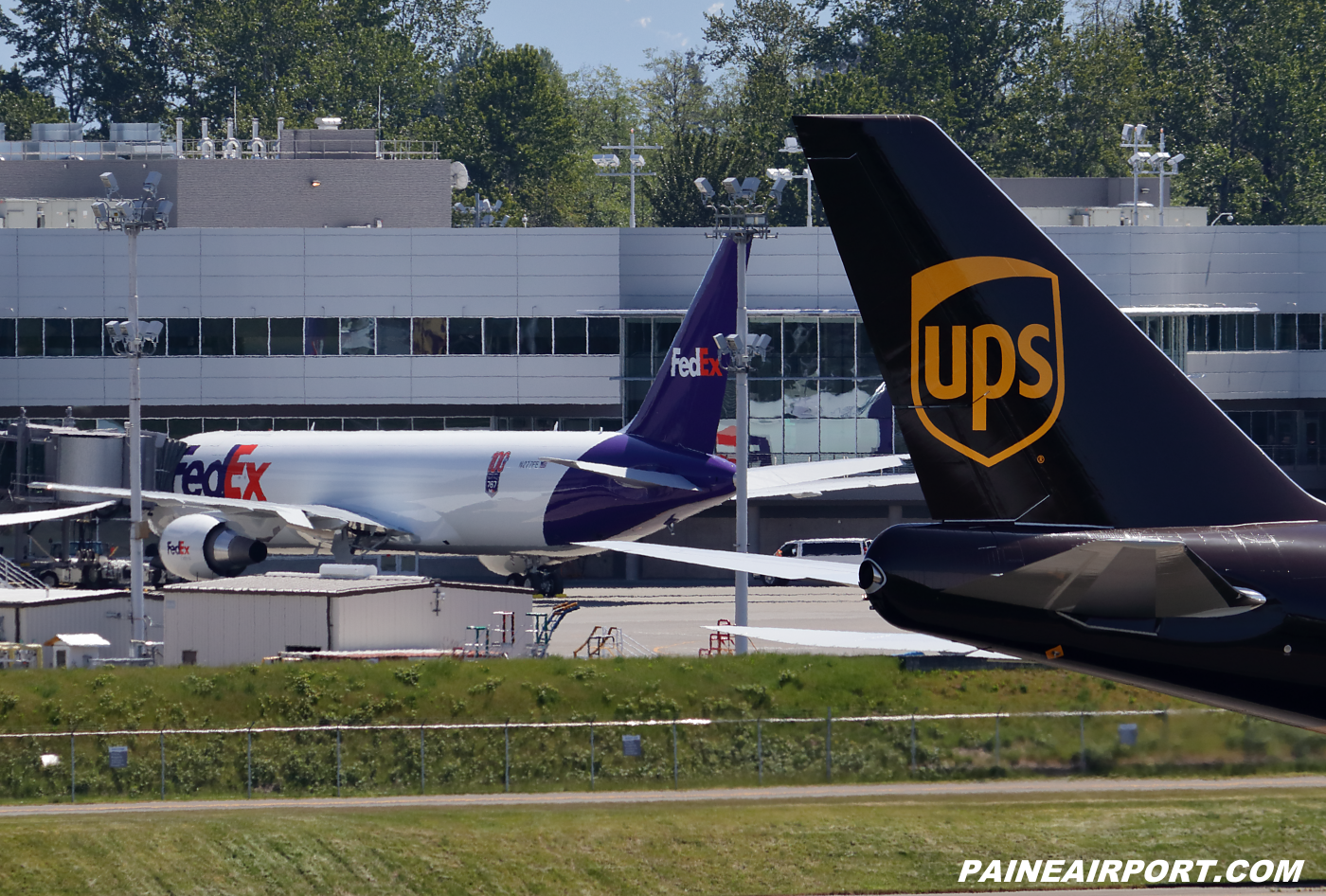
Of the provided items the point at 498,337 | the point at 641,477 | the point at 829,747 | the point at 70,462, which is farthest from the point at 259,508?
the point at 829,747

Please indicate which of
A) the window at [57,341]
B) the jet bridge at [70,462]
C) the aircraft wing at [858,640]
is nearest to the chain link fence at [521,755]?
the aircraft wing at [858,640]

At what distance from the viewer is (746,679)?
1594 inches

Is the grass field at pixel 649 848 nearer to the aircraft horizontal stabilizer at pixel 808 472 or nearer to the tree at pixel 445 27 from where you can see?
the aircraft horizontal stabilizer at pixel 808 472

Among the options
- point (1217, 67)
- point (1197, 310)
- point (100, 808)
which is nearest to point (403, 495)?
point (100, 808)

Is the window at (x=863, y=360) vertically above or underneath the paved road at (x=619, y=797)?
above

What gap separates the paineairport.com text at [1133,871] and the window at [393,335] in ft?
172

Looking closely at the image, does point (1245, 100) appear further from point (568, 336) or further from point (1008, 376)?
point (1008, 376)

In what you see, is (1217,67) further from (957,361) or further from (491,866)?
(957,361)

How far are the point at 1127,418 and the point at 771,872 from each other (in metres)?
16.8

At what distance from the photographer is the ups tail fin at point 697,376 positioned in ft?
186

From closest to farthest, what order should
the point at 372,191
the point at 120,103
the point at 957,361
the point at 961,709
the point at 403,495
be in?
1. the point at 957,361
2. the point at 961,709
3. the point at 403,495
4. the point at 372,191
5. the point at 120,103

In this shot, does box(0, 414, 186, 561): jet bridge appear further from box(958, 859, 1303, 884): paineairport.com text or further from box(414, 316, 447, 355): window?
box(958, 859, 1303, 884): paineairport.com text

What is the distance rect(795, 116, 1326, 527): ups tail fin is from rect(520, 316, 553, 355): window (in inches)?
2487

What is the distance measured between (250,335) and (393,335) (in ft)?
21.1
